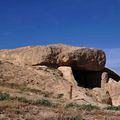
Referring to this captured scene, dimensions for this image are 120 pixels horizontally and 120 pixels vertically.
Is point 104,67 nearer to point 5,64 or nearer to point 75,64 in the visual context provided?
point 75,64

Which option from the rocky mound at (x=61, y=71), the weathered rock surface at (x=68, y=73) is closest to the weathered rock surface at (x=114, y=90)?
the rocky mound at (x=61, y=71)

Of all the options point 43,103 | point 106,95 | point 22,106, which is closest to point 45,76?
point 106,95

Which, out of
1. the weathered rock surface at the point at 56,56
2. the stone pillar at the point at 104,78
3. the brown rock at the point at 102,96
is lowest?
the brown rock at the point at 102,96

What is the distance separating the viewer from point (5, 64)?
29125 millimetres

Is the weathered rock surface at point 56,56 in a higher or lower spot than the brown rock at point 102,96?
higher

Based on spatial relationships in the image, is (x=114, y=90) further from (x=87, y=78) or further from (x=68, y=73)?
(x=68, y=73)

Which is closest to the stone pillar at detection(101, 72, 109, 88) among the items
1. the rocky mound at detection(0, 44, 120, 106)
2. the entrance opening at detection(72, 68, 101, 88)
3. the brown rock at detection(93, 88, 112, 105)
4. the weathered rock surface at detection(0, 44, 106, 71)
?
the rocky mound at detection(0, 44, 120, 106)

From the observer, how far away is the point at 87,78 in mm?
34625

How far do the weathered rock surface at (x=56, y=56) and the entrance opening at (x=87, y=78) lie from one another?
89cm

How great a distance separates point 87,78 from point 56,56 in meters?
5.07

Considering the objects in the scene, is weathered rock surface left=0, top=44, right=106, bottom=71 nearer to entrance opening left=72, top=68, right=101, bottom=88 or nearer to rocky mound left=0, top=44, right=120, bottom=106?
rocky mound left=0, top=44, right=120, bottom=106

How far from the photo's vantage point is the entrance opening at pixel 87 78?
33969mm

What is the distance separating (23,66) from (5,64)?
149 centimetres

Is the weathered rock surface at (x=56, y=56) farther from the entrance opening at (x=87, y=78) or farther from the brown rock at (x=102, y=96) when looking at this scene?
the brown rock at (x=102, y=96)
